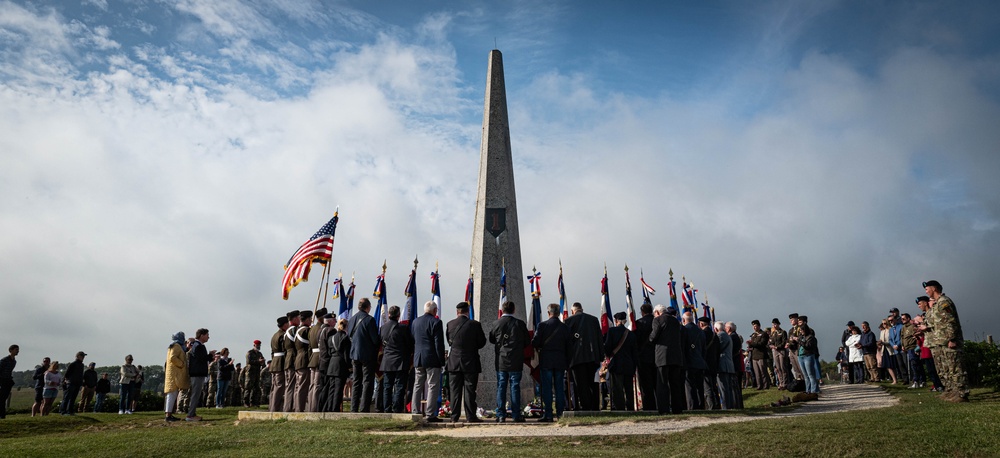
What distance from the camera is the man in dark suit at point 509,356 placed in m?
10.7

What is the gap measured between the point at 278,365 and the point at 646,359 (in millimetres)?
7645

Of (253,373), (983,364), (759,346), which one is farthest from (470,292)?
(983,364)

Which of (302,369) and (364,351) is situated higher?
(364,351)

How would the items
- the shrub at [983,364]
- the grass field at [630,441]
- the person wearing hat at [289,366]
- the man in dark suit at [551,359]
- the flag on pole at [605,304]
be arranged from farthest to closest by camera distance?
the flag on pole at [605,304]
the shrub at [983,364]
the person wearing hat at [289,366]
the man in dark suit at [551,359]
the grass field at [630,441]

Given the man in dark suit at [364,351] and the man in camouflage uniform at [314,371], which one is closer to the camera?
the man in dark suit at [364,351]

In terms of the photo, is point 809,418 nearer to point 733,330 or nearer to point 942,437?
point 942,437

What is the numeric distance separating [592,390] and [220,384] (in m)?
14.3

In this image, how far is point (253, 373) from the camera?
2217 centimetres

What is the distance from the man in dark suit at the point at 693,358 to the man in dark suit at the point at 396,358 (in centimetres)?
523

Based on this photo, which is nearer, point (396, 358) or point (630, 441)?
point (630, 441)

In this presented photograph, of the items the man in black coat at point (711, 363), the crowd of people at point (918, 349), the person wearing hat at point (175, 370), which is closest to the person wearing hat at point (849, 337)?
the crowd of people at point (918, 349)

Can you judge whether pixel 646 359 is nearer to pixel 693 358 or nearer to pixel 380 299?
pixel 693 358

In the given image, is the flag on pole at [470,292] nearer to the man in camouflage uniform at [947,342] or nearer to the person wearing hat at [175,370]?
the person wearing hat at [175,370]

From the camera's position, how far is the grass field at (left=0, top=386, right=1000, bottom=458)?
670 centimetres
